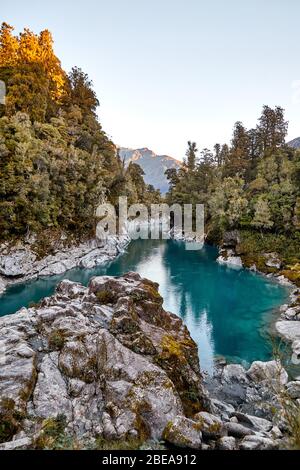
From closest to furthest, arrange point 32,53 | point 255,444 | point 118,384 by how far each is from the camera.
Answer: point 255,444 < point 118,384 < point 32,53

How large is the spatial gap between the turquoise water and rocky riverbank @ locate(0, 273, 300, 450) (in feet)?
15.6

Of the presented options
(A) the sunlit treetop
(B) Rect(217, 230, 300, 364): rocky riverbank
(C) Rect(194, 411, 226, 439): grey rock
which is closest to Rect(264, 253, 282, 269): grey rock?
(B) Rect(217, 230, 300, 364): rocky riverbank

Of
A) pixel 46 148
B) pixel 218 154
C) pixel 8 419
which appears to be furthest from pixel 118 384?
pixel 218 154

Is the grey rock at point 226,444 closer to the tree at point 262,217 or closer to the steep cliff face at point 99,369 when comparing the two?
the steep cliff face at point 99,369

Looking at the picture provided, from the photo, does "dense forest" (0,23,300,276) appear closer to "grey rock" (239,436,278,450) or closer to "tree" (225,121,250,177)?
"tree" (225,121,250,177)

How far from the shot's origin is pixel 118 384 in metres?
11.2

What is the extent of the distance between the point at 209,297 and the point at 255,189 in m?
26.7

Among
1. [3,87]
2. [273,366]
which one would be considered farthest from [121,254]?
[273,366]

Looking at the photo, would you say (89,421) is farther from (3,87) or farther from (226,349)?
(3,87)

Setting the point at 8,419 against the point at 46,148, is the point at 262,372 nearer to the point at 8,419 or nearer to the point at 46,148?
the point at 8,419

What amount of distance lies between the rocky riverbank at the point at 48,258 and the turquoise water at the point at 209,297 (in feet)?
4.57

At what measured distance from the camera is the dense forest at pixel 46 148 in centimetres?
3512

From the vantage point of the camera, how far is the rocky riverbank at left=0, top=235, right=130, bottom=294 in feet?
110
